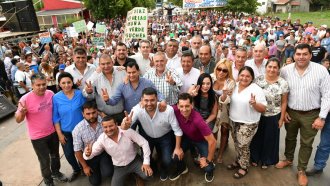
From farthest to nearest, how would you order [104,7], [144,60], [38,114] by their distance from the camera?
[104,7], [144,60], [38,114]

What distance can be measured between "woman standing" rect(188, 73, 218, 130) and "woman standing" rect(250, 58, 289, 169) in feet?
2.39

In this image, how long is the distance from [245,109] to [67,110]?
2658 mm

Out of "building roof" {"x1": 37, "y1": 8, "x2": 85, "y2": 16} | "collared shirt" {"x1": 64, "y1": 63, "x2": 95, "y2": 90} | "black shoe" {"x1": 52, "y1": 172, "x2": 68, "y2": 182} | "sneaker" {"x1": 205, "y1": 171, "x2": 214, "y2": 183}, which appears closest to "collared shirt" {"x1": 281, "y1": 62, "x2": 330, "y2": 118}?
"sneaker" {"x1": 205, "y1": 171, "x2": 214, "y2": 183}

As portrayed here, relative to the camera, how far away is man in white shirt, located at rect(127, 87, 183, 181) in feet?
12.0

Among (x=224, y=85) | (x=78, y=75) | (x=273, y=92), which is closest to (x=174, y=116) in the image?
(x=224, y=85)

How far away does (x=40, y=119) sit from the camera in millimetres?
3816

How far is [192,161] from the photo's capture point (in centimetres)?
463

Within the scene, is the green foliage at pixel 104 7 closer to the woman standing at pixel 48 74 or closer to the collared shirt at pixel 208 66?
the woman standing at pixel 48 74

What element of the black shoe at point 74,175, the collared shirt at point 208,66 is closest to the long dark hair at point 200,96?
the collared shirt at point 208,66

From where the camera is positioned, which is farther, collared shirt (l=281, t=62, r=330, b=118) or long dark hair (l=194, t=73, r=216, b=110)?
long dark hair (l=194, t=73, r=216, b=110)

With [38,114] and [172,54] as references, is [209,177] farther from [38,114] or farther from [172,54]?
[38,114]

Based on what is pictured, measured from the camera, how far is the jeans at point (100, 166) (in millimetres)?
4023

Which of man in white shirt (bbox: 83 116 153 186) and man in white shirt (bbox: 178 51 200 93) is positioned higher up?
man in white shirt (bbox: 178 51 200 93)

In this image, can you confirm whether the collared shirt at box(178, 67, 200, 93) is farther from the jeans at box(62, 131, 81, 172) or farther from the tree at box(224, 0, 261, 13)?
the tree at box(224, 0, 261, 13)
